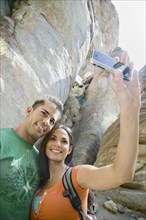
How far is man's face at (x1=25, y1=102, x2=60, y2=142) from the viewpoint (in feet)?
12.5

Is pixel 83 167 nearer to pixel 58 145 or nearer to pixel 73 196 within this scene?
pixel 73 196

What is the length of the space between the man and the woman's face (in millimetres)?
141

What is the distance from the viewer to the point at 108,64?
2.80 meters

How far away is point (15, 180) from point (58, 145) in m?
0.80

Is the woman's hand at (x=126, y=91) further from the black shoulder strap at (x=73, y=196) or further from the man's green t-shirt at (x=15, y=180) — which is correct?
the man's green t-shirt at (x=15, y=180)

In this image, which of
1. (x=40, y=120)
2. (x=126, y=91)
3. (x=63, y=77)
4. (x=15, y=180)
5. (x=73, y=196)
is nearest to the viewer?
(x=126, y=91)

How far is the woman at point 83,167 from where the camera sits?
8.83ft

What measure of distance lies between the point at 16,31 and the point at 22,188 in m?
9.64

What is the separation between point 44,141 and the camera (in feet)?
12.8

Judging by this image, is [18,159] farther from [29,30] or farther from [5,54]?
[29,30]

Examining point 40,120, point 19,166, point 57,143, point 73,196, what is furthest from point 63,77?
point 73,196

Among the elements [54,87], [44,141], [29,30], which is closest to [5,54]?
[29,30]

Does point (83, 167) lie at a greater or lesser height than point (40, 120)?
lesser

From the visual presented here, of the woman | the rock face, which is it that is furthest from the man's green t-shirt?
the rock face
